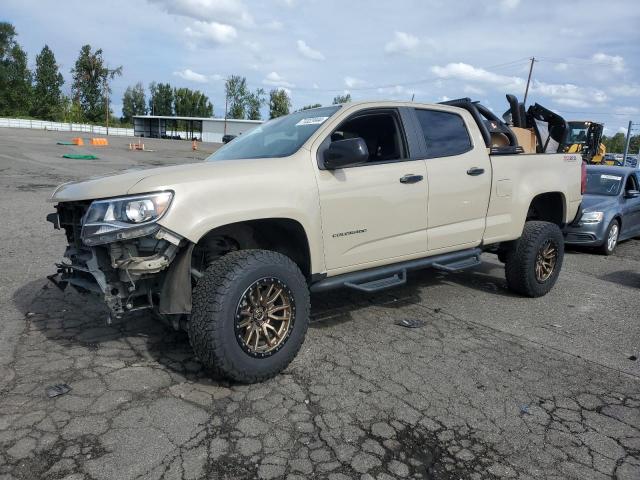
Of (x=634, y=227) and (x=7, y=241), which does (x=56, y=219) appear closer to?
(x=7, y=241)

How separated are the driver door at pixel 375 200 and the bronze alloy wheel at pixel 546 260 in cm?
185

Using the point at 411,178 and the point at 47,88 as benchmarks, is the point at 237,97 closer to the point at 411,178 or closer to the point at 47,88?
the point at 47,88

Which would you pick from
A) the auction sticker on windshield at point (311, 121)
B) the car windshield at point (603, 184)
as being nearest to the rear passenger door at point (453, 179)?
the auction sticker on windshield at point (311, 121)

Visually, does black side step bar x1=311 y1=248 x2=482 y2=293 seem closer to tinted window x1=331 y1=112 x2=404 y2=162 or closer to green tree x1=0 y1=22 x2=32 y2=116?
tinted window x1=331 y1=112 x2=404 y2=162

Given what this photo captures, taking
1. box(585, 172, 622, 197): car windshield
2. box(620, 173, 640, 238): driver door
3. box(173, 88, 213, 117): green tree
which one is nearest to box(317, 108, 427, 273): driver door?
box(620, 173, 640, 238): driver door

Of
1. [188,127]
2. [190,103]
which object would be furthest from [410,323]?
[190,103]

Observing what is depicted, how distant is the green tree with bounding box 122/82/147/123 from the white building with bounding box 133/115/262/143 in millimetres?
32101

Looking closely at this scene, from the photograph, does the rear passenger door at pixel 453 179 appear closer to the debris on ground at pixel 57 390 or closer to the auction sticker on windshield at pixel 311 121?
the auction sticker on windshield at pixel 311 121

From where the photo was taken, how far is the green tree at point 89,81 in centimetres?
9512

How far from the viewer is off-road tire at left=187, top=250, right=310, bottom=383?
3.22m

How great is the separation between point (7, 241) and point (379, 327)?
566 centimetres

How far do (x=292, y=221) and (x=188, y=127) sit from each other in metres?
101

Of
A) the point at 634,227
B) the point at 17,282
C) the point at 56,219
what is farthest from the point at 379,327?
the point at 634,227

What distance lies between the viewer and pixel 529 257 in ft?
18.0
